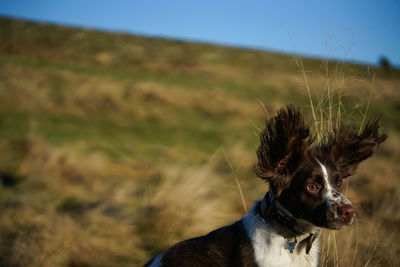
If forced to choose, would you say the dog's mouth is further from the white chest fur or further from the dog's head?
the white chest fur

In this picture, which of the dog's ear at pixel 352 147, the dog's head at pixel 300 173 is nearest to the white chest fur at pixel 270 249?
the dog's head at pixel 300 173

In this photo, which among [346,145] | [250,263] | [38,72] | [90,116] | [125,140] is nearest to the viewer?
[250,263]

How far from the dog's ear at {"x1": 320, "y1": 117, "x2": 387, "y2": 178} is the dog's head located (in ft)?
0.18

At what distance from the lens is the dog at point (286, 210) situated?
7.32ft

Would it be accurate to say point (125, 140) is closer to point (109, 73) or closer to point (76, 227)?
point (76, 227)

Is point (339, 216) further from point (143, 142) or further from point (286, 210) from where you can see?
point (143, 142)

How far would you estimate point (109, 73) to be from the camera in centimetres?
1812

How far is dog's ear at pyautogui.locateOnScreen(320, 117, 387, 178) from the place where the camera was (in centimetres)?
255

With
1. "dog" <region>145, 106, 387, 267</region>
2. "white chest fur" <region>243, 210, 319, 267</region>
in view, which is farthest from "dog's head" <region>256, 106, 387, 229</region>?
"white chest fur" <region>243, 210, 319, 267</region>

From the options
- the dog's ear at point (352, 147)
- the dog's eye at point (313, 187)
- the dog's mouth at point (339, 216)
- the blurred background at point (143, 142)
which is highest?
the dog's ear at point (352, 147)

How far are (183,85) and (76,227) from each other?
536 inches

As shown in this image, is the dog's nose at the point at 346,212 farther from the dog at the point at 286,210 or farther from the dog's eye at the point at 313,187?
the dog's eye at the point at 313,187

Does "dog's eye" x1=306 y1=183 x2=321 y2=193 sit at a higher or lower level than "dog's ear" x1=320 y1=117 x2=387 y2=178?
lower

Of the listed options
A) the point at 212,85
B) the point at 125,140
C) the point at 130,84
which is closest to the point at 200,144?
the point at 125,140
